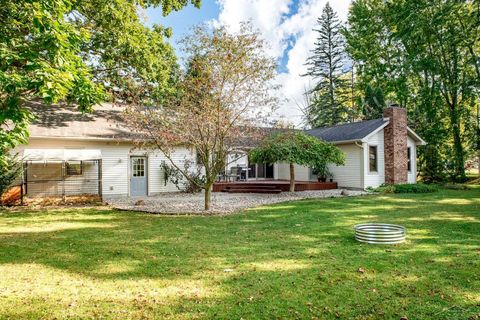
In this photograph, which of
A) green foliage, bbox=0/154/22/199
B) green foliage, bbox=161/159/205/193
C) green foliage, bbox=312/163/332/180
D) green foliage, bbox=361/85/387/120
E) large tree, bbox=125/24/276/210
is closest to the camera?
large tree, bbox=125/24/276/210

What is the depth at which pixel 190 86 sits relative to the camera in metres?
10.8

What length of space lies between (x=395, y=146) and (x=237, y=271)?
1593 centimetres

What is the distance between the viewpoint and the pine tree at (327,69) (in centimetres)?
3553

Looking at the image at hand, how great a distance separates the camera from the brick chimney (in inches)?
717

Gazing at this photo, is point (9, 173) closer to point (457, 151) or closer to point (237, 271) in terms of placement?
point (237, 271)

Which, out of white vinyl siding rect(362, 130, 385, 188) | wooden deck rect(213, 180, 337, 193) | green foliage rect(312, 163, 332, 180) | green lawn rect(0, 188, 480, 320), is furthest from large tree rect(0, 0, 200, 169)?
white vinyl siding rect(362, 130, 385, 188)

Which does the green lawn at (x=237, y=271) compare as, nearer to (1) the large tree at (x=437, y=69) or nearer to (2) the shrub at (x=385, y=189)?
(2) the shrub at (x=385, y=189)

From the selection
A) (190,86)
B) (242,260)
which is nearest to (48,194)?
(190,86)

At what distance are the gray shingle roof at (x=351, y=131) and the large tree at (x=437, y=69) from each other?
18.4 ft

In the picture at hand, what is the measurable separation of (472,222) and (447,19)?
1945 centimetres

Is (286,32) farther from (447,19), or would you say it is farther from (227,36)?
(227,36)

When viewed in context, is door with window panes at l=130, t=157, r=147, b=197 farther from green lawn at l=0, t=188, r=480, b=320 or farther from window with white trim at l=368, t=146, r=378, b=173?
window with white trim at l=368, t=146, r=378, b=173

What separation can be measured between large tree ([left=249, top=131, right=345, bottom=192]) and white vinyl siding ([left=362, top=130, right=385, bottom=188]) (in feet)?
8.05

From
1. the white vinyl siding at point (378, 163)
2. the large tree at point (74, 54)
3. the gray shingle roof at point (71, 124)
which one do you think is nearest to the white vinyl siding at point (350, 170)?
the white vinyl siding at point (378, 163)
